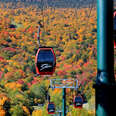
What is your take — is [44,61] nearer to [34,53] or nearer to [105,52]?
[105,52]

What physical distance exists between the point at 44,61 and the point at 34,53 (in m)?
52.3

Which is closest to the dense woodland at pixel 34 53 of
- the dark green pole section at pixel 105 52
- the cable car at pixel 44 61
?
the cable car at pixel 44 61

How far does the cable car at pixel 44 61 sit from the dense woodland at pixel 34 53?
31.3m

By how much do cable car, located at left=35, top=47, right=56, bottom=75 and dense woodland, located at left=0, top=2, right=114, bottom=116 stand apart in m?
31.3

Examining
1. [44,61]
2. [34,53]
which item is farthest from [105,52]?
[34,53]

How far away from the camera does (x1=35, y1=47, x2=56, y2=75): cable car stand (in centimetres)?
692

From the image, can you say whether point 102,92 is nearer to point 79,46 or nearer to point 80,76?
point 80,76

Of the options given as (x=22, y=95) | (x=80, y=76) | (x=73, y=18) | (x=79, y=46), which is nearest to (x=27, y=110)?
(x=22, y=95)

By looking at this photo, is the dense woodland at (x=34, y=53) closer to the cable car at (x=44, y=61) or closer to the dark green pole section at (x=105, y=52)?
the cable car at (x=44, y=61)

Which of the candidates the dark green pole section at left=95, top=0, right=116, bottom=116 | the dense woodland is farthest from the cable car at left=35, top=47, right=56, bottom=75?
the dense woodland

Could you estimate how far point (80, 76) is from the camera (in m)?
51.0

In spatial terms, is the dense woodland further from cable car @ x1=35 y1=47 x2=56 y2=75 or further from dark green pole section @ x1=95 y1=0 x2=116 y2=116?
dark green pole section @ x1=95 y1=0 x2=116 y2=116

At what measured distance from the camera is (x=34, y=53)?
59.1m

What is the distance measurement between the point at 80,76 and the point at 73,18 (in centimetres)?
2313
